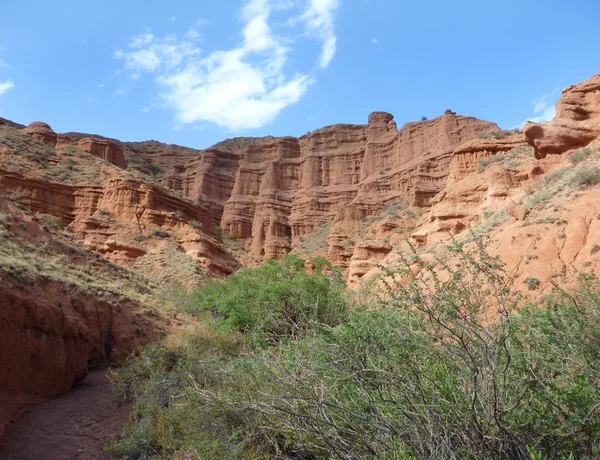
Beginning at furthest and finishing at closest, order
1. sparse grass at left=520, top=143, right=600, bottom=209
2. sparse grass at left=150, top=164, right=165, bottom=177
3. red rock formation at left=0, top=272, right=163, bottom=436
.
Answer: sparse grass at left=150, top=164, right=165, bottom=177, sparse grass at left=520, top=143, right=600, bottom=209, red rock formation at left=0, top=272, right=163, bottom=436

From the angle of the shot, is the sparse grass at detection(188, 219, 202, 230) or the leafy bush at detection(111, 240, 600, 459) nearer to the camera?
the leafy bush at detection(111, 240, 600, 459)

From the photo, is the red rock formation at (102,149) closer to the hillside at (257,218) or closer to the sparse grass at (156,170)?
the hillside at (257,218)

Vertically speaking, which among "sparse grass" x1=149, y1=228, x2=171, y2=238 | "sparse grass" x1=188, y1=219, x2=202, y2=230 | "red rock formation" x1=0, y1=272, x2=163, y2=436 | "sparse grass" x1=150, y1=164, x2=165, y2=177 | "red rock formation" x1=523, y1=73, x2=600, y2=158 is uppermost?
"sparse grass" x1=150, y1=164, x2=165, y2=177

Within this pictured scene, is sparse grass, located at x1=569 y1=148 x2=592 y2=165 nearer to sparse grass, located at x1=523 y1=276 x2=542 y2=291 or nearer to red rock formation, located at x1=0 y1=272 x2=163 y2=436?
sparse grass, located at x1=523 y1=276 x2=542 y2=291

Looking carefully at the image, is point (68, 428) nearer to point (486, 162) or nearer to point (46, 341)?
point (46, 341)

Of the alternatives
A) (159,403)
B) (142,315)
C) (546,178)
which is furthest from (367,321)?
(546,178)

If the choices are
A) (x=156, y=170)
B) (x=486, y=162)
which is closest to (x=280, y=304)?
(x=486, y=162)

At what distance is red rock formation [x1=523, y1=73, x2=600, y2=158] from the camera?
66.4ft

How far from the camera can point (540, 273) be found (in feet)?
39.0

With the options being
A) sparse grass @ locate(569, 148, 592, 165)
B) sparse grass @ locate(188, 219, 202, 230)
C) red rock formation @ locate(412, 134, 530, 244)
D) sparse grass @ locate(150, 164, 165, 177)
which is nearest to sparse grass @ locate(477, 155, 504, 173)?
red rock formation @ locate(412, 134, 530, 244)

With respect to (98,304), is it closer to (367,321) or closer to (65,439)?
(65,439)

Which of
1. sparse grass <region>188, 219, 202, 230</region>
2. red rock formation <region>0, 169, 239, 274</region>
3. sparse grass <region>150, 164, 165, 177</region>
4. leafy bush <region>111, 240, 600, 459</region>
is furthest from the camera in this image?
sparse grass <region>150, 164, 165, 177</region>

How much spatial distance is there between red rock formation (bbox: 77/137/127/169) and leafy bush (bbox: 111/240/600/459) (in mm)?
46936

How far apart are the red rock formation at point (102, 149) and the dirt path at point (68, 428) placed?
42.4m
